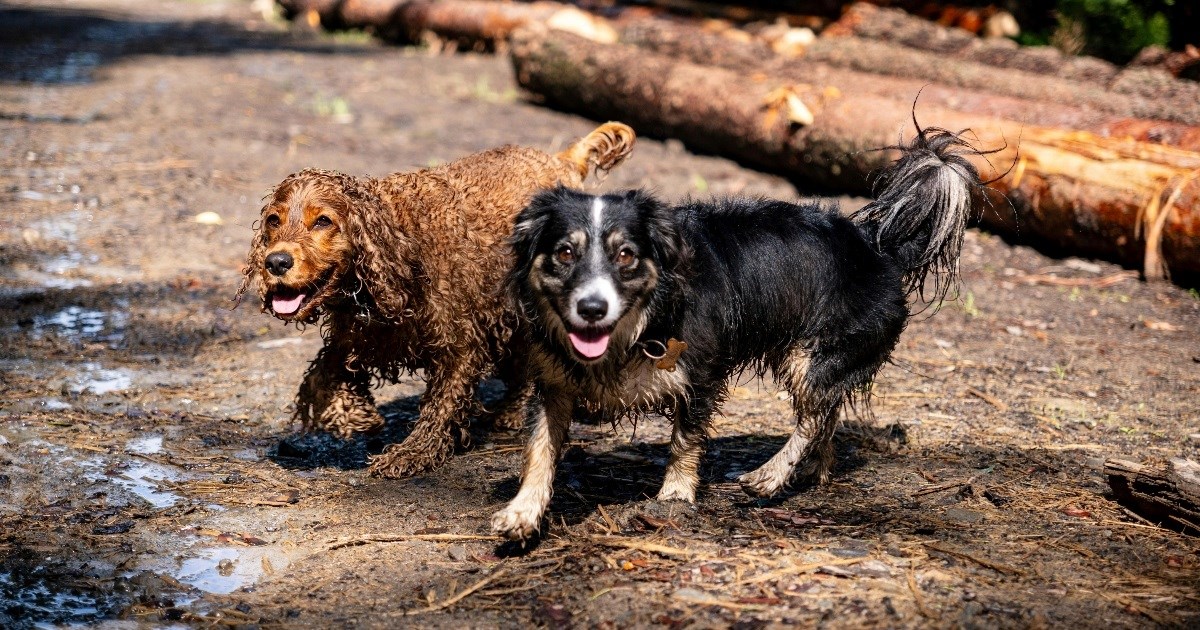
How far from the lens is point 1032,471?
5801mm

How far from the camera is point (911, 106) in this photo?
36.2 feet

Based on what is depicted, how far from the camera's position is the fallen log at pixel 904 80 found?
33.2 ft

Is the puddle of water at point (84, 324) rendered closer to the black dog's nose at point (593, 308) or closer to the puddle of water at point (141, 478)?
the puddle of water at point (141, 478)

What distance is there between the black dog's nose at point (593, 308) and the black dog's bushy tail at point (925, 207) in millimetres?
1804

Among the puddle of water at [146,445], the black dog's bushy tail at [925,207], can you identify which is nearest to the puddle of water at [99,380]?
the puddle of water at [146,445]

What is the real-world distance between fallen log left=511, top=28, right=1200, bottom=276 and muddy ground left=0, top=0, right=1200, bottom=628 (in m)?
0.45

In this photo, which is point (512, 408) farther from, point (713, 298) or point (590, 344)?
point (590, 344)


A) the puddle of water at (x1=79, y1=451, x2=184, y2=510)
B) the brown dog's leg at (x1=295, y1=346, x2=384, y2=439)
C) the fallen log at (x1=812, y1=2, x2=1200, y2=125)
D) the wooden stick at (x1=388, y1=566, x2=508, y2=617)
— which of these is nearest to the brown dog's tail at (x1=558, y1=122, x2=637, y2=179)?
the brown dog's leg at (x1=295, y1=346, x2=384, y2=439)

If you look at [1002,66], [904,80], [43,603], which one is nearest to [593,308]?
[43,603]

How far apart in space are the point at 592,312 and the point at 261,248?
188cm

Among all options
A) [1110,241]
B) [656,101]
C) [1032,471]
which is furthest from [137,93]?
[1032,471]

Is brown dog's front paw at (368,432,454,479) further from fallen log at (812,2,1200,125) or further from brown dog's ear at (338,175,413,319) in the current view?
fallen log at (812,2,1200,125)

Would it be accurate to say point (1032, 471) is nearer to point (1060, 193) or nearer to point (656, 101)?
point (1060, 193)

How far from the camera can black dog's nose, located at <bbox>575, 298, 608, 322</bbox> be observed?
4.55 m
